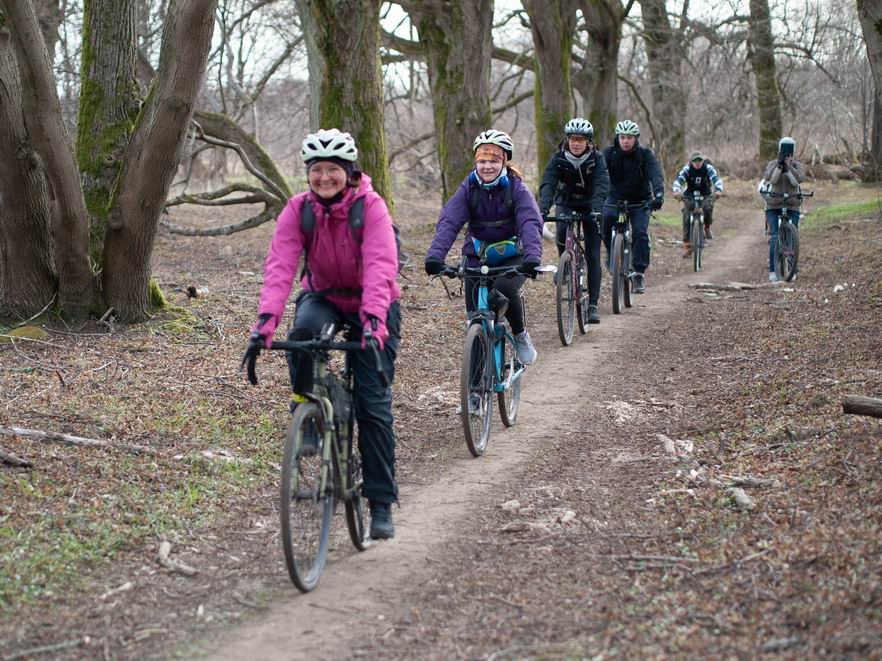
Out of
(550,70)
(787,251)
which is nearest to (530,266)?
(787,251)

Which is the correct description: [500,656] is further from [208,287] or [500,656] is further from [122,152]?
[208,287]

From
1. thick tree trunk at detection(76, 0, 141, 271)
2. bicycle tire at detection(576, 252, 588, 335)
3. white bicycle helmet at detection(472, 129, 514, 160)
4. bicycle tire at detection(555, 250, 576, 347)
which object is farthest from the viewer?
bicycle tire at detection(576, 252, 588, 335)

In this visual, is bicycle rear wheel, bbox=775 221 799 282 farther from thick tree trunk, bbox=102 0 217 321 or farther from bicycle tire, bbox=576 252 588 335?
thick tree trunk, bbox=102 0 217 321

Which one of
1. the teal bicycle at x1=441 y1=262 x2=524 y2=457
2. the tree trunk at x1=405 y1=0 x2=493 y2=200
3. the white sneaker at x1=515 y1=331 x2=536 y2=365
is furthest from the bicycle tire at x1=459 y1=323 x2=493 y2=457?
the tree trunk at x1=405 y1=0 x2=493 y2=200

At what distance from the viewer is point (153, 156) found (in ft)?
29.6

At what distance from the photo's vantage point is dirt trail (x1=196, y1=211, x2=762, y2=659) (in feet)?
14.0

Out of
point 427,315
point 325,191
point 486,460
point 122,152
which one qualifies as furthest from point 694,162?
point 325,191

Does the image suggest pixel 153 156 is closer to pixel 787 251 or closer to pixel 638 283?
pixel 638 283

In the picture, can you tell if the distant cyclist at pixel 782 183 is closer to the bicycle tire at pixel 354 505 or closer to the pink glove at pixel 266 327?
the bicycle tire at pixel 354 505

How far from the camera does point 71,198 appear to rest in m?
8.86

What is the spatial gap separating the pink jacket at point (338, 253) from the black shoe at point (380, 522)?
42.3 inches

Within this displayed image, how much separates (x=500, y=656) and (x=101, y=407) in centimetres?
418

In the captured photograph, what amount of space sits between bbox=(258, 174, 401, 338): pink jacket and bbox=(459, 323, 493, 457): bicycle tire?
1810 mm

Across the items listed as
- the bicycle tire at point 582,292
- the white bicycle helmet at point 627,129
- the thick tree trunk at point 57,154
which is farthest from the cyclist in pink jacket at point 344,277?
the white bicycle helmet at point 627,129
